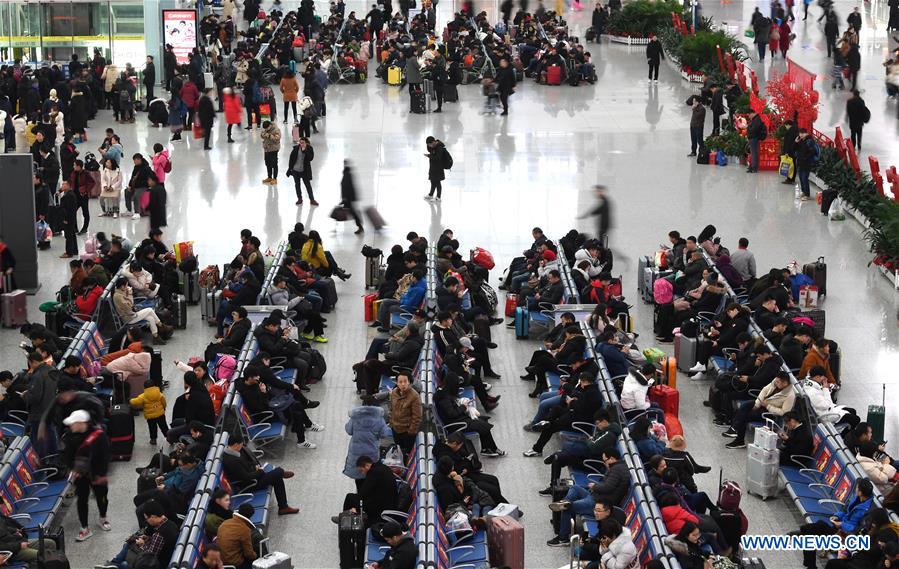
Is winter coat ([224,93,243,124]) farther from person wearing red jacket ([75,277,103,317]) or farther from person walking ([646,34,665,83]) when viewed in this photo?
person wearing red jacket ([75,277,103,317])

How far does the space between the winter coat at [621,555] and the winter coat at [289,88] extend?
23026 mm

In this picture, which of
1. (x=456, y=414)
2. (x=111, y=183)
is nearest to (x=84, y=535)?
(x=456, y=414)

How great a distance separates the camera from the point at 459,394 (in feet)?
51.2

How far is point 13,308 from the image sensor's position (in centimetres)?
1938

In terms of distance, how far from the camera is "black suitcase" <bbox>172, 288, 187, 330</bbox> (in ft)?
63.0

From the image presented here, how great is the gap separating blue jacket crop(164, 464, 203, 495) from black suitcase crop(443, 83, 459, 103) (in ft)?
80.9

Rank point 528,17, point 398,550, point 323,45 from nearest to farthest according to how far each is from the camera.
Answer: point 398,550
point 323,45
point 528,17

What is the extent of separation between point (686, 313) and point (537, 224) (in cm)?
693

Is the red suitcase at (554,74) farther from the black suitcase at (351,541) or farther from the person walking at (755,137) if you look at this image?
the black suitcase at (351,541)

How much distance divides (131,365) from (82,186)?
27.8 ft

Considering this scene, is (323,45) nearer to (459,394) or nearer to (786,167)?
(786,167)

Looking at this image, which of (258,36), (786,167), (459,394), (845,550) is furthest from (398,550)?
(258,36)

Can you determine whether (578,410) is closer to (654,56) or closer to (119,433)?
(119,433)

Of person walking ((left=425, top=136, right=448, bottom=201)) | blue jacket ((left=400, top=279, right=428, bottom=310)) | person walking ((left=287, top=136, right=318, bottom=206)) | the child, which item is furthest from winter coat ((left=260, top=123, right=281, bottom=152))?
the child
